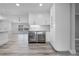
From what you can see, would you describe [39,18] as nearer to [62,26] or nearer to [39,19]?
[39,19]

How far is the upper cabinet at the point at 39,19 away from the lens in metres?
4.46

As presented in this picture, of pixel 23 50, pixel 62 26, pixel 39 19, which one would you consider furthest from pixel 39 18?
pixel 23 50

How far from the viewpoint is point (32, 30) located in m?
5.48

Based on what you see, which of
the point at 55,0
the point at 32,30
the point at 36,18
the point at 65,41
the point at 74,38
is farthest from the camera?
the point at 32,30

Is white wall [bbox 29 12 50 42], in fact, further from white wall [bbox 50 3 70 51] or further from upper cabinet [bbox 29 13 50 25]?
white wall [bbox 50 3 70 51]

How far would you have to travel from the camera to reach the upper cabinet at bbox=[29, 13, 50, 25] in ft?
14.6

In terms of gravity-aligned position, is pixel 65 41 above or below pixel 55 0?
below

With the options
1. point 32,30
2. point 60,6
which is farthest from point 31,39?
point 60,6

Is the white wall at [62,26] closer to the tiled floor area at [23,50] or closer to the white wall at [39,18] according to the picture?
the tiled floor area at [23,50]

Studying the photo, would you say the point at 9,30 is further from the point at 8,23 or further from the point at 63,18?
the point at 63,18

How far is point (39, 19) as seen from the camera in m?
4.90

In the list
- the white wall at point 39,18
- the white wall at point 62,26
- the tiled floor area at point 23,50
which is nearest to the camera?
the tiled floor area at point 23,50

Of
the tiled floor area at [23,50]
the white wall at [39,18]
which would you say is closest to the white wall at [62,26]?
the tiled floor area at [23,50]

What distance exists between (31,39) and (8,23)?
8.44 feet
